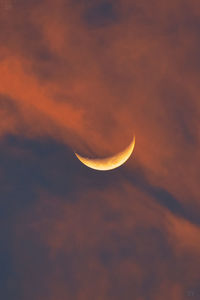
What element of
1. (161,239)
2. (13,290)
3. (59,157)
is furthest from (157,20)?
(13,290)

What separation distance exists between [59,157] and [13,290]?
2831mm

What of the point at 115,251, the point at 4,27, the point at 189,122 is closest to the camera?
the point at 4,27

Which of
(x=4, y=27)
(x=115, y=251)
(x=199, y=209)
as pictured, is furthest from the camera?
(x=115, y=251)

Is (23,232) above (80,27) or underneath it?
underneath

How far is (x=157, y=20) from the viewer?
507cm

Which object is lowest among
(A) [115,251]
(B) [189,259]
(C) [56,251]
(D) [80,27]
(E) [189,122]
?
(C) [56,251]

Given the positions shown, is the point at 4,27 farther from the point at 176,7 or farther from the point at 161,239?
the point at 161,239

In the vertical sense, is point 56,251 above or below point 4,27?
below

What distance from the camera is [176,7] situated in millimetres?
4977

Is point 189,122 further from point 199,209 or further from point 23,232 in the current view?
point 23,232

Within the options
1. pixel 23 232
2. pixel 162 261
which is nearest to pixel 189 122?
pixel 162 261

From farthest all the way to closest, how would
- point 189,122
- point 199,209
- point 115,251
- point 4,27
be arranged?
point 115,251 < point 199,209 < point 189,122 < point 4,27

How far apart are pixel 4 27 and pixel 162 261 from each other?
16.9 feet

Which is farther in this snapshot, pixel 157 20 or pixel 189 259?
pixel 189 259
